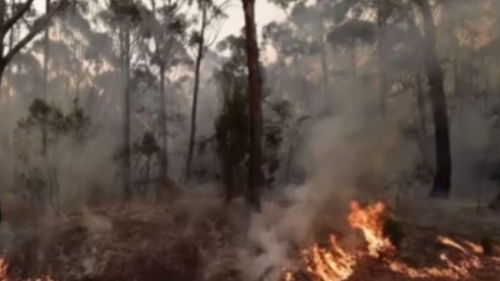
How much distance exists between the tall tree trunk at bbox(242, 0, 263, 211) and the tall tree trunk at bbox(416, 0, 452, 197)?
24.1 ft

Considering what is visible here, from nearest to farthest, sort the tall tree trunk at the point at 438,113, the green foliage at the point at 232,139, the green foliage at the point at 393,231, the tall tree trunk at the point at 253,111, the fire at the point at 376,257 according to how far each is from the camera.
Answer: the fire at the point at 376,257
the green foliage at the point at 393,231
the tall tree trunk at the point at 253,111
the green foliage at the point at 232,139
the tall tree trunk at the point at 438,113

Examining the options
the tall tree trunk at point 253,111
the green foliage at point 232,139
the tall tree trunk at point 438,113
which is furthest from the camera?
the tall tree trunk at point 438,113

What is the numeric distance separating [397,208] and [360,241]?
12.0 ft

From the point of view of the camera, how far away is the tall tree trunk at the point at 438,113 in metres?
20.6

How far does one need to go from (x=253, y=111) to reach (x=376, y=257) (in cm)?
471

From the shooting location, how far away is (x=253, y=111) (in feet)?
51.3

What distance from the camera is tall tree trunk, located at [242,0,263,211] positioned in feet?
50.4

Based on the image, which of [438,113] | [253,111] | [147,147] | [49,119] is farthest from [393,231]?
[147,147]

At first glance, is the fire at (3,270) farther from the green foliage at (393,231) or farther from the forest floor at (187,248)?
the green foliage at (393,231)

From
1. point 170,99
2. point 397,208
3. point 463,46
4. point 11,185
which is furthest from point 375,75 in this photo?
point 397,208

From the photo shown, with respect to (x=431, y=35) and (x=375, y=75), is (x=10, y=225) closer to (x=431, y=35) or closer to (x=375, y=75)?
(x=431, y=35)

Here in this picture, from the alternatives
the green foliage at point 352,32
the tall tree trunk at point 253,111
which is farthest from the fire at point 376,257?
the green foliage at point 352,32

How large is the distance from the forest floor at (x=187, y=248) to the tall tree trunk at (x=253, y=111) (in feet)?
2.37

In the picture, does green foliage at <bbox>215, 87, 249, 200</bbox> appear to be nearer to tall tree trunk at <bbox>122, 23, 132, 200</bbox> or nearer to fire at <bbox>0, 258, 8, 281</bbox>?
fire at <bbox>0, 258, 8, 281</bbox>
